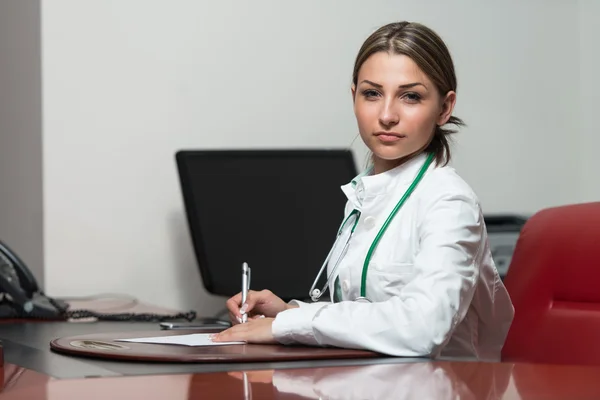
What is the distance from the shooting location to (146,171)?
2.74m

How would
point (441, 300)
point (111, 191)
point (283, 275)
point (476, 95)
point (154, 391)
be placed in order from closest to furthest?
point (154, 391)
point (441, 300)
point (283, 275)
point (111, 191)
point (476, 95)

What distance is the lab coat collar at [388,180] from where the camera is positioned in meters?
1.35

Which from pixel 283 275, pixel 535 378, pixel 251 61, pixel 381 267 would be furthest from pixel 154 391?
pixel 251 61

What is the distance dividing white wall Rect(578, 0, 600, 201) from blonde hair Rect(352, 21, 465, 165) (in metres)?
2.20

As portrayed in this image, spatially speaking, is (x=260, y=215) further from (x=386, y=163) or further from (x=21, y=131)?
(x=386, y=163)

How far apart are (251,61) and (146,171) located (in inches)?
18.6

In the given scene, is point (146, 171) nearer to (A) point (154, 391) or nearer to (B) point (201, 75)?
(B) point (201, 75)

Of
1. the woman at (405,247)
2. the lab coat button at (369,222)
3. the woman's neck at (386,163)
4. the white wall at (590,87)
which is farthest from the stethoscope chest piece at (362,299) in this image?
the white wall at (590,87)

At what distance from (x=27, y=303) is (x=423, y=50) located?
3.70ft

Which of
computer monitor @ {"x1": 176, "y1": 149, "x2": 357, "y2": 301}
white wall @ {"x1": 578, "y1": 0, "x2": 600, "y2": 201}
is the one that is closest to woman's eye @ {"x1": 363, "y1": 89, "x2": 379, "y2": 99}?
computer monitor @ {"x1": 176, "y1": 149, "x2": 357, "y2": 301}

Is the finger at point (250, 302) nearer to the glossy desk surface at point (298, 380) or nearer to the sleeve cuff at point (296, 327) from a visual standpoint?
the sleeve cuff at point (296, 327)

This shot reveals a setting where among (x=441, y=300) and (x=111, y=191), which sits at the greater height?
(x=441, y=300)

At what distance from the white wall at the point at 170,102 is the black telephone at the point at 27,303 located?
59 cm

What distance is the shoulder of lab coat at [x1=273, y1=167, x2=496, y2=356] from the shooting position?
113 centimetres
